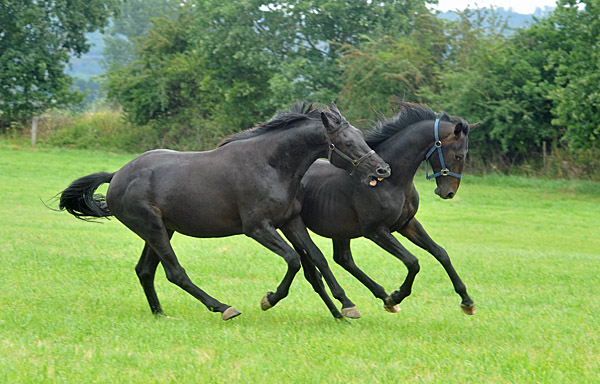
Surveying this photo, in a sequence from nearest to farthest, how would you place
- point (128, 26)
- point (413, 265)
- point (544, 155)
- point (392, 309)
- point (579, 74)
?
point (413, 265) < point (392, 309) < point (579, 74) < point (544, 155) < point (128, 26)

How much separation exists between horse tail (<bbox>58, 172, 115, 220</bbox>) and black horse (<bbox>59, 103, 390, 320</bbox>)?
0.63 m

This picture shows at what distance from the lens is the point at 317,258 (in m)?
7.40

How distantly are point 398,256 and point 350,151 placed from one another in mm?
1161

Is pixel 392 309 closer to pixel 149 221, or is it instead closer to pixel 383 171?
pixel 383 171

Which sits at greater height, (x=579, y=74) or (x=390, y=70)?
(x=579, y=74)

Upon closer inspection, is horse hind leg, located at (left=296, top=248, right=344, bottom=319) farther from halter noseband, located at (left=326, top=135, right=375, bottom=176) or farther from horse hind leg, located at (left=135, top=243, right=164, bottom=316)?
horse hind leg, located at (left=135, top=243, right=164, bottom=316)

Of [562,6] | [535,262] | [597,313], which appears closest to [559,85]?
[562,6]

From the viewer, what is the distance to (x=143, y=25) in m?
102

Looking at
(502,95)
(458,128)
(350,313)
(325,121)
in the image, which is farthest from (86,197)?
(502,95)

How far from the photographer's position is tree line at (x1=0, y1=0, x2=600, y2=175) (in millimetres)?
27625

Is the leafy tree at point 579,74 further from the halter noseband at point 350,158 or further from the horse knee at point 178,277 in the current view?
the horse knee at point 178,277

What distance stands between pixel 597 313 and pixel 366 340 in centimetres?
325

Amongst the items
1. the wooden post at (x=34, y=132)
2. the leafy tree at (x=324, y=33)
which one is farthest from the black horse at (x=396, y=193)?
the wooden post at (x=34, y=132)

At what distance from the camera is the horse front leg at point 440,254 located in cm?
759
